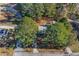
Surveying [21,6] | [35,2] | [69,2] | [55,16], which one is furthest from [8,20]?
[69,2]

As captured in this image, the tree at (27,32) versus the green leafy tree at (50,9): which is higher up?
the green leafy tree at (50,9)

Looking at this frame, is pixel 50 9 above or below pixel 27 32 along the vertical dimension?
above

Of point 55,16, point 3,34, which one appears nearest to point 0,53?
point 3,34

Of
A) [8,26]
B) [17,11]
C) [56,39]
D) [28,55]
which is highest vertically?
[17,11]

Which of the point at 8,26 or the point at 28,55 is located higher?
A: the point at 8,26

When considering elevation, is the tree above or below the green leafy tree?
below

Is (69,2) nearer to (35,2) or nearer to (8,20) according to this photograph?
(35,2)
